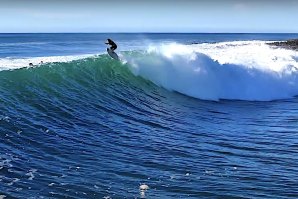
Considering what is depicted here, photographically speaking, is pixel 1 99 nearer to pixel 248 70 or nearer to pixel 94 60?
pixel 94 60

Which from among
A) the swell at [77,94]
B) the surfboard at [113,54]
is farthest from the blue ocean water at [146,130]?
the surfboard at [113,54]

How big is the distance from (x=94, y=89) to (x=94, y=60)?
4228mm

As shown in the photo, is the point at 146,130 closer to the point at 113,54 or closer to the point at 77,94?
the point at 77,94

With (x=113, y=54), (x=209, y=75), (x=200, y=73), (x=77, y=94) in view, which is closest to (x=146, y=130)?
(x=77, y=94)

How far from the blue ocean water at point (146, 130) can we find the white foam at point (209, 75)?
0.06 metres

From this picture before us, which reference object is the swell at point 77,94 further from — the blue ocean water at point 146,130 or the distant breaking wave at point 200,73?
the distant breaking wave at point 200,73

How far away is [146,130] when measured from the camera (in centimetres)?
1462

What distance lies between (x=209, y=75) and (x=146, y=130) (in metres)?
11.7

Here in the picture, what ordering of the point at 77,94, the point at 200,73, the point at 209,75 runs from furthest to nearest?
the point at 209,75 < the point at 200,73 < the point at 77,94

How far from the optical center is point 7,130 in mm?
11992

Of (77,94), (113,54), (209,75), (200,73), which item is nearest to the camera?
(77,94)

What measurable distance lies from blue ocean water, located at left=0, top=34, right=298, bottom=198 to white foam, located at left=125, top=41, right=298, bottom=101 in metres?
0.06

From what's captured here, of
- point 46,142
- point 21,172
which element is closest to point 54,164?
point 21,172

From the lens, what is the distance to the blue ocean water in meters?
9.25
